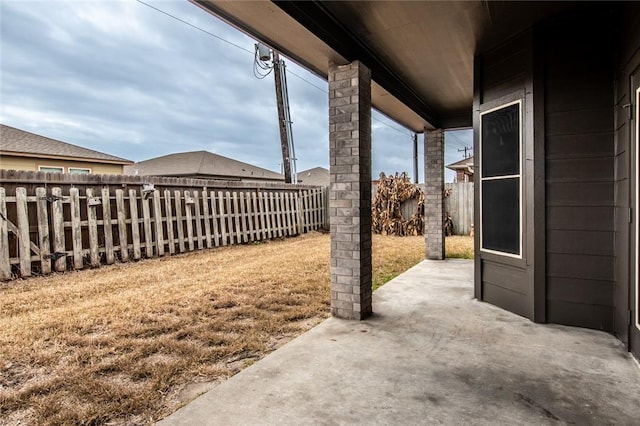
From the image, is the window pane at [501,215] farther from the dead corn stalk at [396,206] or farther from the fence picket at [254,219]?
the dead corn stalk at [396,206]

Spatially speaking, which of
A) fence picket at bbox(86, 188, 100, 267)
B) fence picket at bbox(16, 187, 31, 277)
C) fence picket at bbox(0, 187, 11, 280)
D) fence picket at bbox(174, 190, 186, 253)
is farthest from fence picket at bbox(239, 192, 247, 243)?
fence picket at bbox(0, 187, 11, 280)

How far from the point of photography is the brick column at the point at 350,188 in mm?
3199

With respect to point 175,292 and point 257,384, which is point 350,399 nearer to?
point 257,384

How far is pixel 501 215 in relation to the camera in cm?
353

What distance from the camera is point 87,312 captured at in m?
3.45

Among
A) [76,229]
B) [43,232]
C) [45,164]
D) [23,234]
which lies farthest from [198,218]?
[45,164]

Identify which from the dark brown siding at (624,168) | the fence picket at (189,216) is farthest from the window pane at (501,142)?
the fence picket at (189,216)

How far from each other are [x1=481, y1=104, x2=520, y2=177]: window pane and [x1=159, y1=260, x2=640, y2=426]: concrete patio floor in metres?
1.57

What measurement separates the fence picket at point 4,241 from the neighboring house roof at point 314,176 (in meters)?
23.5

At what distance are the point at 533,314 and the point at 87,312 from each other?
4.52 metres

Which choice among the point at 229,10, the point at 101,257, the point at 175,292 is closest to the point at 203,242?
the point at 101,257

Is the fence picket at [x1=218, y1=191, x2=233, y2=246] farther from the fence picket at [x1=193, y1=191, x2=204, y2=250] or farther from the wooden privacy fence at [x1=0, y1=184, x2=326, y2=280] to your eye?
the fence picket at [x1=193, y1=191, x2=204, y2=250]

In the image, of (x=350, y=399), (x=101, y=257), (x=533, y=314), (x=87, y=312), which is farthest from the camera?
(x=101, y=257)

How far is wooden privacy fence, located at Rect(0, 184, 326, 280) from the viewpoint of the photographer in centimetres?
495
